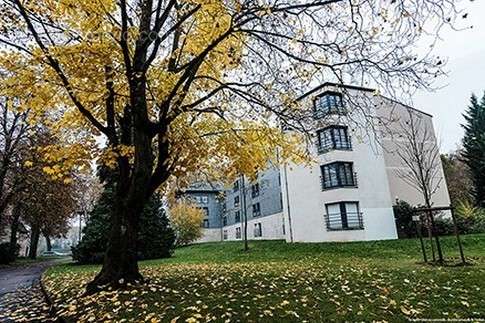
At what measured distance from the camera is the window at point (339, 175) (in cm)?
2584

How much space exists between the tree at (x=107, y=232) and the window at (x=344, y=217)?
471 inches

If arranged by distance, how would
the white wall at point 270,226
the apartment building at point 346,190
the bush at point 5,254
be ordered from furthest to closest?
the white wall at point 270,226
the bush at point 5,254
the apartment building at point 346,190

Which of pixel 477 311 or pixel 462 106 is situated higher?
pixel 462 106

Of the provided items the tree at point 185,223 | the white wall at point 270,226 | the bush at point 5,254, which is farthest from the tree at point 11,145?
the white wall at point 270,226

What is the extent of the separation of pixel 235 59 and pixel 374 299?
6.13 m

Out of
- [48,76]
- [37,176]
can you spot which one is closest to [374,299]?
[48,76]

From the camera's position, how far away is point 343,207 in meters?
25.5

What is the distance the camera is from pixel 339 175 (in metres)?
25.9

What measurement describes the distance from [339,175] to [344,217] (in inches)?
124

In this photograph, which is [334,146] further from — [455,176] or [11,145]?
[11,145]

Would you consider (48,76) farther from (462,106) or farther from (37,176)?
(462,106)

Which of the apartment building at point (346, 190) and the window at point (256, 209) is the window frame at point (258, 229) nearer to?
the window at point (256, 209)

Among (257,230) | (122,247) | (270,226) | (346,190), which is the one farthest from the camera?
(257,230)

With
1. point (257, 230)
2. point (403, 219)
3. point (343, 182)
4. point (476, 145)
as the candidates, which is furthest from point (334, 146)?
point (257, 230)
